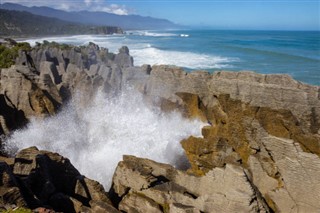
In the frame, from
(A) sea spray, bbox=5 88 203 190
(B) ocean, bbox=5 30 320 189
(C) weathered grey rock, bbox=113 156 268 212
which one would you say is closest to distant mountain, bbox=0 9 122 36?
(B) ocean, bbox=5 30 320 189

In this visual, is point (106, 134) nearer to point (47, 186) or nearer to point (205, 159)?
point (205, 159)

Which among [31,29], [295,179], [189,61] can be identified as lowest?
[189,61]

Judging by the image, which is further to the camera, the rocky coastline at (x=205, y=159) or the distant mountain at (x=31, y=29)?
the distant mountain at (x=31, y=29)

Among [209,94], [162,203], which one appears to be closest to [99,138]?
[209,94]

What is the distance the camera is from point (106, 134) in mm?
13719

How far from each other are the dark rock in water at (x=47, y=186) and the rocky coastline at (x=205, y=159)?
0.07 feet

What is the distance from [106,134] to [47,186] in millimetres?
5557

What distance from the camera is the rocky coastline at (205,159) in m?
7.15

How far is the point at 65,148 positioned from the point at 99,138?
4.59 ft

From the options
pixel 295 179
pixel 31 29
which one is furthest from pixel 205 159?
pixel 31 29

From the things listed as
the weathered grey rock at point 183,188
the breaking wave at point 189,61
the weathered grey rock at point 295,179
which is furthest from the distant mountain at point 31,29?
the weathered grey rock at point 295,179

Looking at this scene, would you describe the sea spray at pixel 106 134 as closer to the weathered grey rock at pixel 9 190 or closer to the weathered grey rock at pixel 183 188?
the weathered grey rock at pixel 183 188

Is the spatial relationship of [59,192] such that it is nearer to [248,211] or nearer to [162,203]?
[162,203]

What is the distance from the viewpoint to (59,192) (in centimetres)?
830
